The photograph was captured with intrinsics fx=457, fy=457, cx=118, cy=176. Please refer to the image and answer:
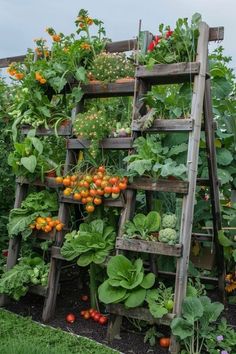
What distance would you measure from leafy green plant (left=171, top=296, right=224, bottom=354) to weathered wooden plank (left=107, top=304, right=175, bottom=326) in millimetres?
79

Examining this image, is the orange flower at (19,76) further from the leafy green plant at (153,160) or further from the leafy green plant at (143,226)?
the leafy green plant at (143,226)

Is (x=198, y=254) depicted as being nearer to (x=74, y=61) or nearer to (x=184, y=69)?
(x=184, y=69)

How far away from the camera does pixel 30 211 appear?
3934mm

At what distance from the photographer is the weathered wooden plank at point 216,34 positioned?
3209 mm

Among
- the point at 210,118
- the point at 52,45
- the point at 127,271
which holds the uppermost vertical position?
the point at 52,45

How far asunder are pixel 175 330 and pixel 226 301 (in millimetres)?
1098

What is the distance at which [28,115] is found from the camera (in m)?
4.01

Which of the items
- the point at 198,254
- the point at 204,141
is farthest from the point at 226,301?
the point at 204,141

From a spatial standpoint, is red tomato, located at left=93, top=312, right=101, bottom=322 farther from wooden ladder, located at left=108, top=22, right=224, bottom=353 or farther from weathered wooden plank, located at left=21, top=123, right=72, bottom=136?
weathered wooden plank, located at left=21, top=123, right=72, bottom=136

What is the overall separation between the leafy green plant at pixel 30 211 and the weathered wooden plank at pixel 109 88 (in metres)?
0.96

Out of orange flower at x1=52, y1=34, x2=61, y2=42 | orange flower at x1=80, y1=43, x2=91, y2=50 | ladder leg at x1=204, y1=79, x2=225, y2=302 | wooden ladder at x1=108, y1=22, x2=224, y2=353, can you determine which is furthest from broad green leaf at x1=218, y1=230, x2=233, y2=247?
orange flower at x1=52, y1=34, x2=61, y2=42

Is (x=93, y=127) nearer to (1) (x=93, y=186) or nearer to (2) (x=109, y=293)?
(1) (x=93, y=186)

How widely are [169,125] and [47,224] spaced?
1316 millimetres

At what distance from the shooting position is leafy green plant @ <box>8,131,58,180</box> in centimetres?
379
